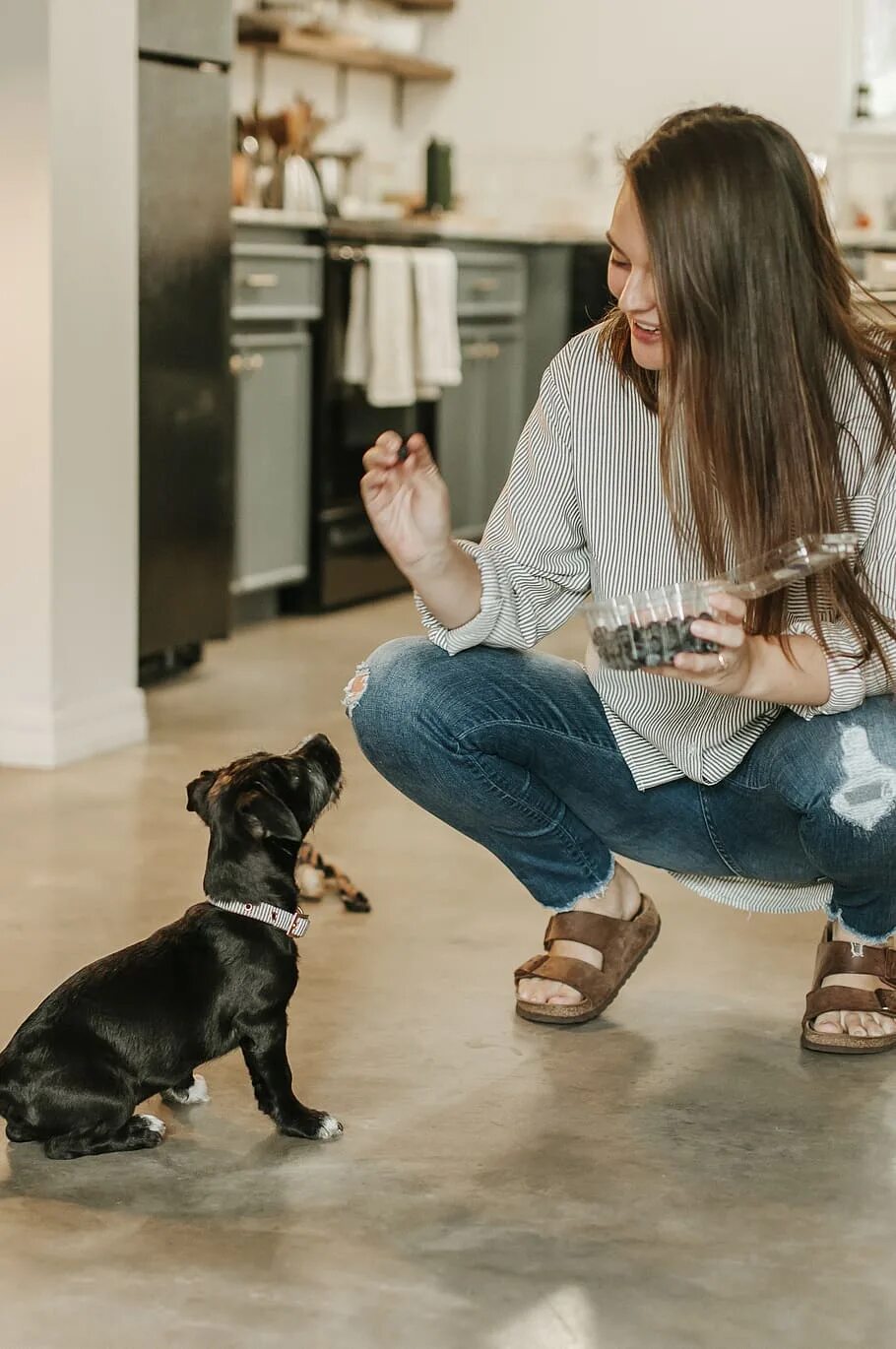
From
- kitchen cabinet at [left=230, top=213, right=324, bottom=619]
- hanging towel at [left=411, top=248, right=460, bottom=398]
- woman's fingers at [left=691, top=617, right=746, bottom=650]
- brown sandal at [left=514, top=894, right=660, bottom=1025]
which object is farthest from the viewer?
hanging towel at [left=411, top=248, right=460, bottom=398]

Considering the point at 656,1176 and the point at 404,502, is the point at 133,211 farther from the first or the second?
the point at 656,1176

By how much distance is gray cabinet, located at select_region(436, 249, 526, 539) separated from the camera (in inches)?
242

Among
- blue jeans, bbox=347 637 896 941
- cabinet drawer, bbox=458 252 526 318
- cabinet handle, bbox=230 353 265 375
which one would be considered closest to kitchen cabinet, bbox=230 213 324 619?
cabinet handle, bbox=230 353 265 375

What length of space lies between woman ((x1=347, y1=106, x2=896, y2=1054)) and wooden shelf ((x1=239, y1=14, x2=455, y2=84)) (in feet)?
14.5

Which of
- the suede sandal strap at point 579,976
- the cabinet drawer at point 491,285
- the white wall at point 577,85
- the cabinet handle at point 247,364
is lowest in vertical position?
the suede sandal strap at point 579,976

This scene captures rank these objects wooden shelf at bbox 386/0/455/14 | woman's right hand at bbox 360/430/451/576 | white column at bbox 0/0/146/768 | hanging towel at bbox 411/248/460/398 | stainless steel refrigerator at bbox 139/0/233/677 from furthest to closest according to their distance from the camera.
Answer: wooden shelf at bbox 386/0/455/14 → hanging towel at bbox 411/248/460/398 → stainless steel refrigerator at bbox 139/0/233/677 → white column at bbox 0/0/146/768 → woman's right hand at bbox 360/430/451/576

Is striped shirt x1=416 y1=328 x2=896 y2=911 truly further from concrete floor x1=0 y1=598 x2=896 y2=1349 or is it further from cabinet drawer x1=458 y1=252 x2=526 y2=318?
cabinet drawer x1=458 y1=252 x2=526 y2=318

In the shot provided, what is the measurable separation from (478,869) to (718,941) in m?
0.49

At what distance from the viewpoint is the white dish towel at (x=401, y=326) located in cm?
531

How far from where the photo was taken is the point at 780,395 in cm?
193

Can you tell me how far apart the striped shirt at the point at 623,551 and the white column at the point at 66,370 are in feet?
5.03

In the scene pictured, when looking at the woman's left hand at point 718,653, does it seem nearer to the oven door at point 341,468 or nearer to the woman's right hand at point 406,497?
the woman's right hand at point 406,497

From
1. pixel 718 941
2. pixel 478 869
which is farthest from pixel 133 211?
pixel 718 941

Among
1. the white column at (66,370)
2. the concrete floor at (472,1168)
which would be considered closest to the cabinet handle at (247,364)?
the white column at (66,370)
